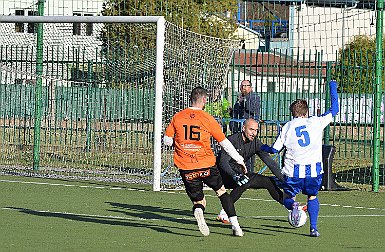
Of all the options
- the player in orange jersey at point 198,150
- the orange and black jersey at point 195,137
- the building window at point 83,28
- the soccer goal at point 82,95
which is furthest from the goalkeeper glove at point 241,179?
the building window at point 83,28

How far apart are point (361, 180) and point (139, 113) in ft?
18.3

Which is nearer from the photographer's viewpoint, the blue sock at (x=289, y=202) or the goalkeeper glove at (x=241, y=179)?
the blue sock at (x=289, y=202)

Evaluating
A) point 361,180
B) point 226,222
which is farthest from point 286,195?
point 361,180

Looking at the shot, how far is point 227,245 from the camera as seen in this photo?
10094 millimetres

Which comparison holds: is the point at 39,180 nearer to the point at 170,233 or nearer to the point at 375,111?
the point at 375,111

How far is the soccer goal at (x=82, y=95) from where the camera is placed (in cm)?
1906

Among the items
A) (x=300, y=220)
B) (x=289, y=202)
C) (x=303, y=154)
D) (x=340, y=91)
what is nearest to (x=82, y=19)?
(x=289, y=202)

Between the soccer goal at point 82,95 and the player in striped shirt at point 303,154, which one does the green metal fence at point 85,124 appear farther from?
the player in striped shirt at point 303,154

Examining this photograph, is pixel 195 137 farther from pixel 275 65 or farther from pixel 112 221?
pixel 275 65

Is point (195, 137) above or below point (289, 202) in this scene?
above

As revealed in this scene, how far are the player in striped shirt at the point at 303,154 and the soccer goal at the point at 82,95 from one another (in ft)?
23.1

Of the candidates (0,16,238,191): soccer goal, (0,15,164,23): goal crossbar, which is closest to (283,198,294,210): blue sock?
(0,15,164,23): goal crossbar

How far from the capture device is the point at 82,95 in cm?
2130

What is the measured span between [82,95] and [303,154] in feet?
35.9
